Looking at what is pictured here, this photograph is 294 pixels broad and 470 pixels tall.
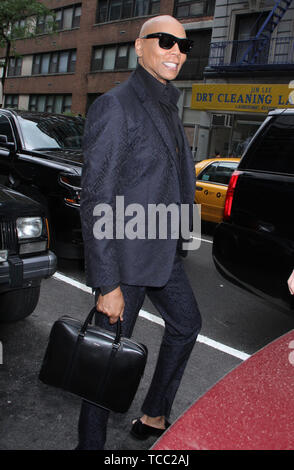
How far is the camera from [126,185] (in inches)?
78.1

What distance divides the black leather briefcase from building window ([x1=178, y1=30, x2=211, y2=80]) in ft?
71.3

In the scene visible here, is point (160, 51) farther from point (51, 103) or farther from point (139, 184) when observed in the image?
point (51, 103)

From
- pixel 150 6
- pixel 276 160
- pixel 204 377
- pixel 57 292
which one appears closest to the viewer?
pixel 204 377

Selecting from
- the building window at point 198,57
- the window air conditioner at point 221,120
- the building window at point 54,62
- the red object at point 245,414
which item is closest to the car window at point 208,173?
the red object at point 245,414

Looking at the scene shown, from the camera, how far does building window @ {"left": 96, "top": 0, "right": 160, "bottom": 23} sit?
25359 mm

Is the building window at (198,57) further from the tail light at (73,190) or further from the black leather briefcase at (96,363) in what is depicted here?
the black leather briefcase at (96,363)

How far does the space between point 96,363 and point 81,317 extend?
7.94 ft

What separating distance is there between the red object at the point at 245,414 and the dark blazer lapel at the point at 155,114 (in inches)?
39.4

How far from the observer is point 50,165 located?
5488 millimetres

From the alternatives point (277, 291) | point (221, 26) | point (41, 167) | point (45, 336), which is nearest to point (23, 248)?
point (45, 336)

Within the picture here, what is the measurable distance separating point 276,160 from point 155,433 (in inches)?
87.7

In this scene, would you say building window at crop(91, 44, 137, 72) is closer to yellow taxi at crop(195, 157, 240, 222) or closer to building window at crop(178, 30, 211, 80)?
building window at crop(178, 30, 211, 80)

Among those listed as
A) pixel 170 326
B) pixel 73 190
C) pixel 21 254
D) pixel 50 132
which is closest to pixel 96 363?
pixel 170 326

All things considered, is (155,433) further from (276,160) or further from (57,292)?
(57,292)
